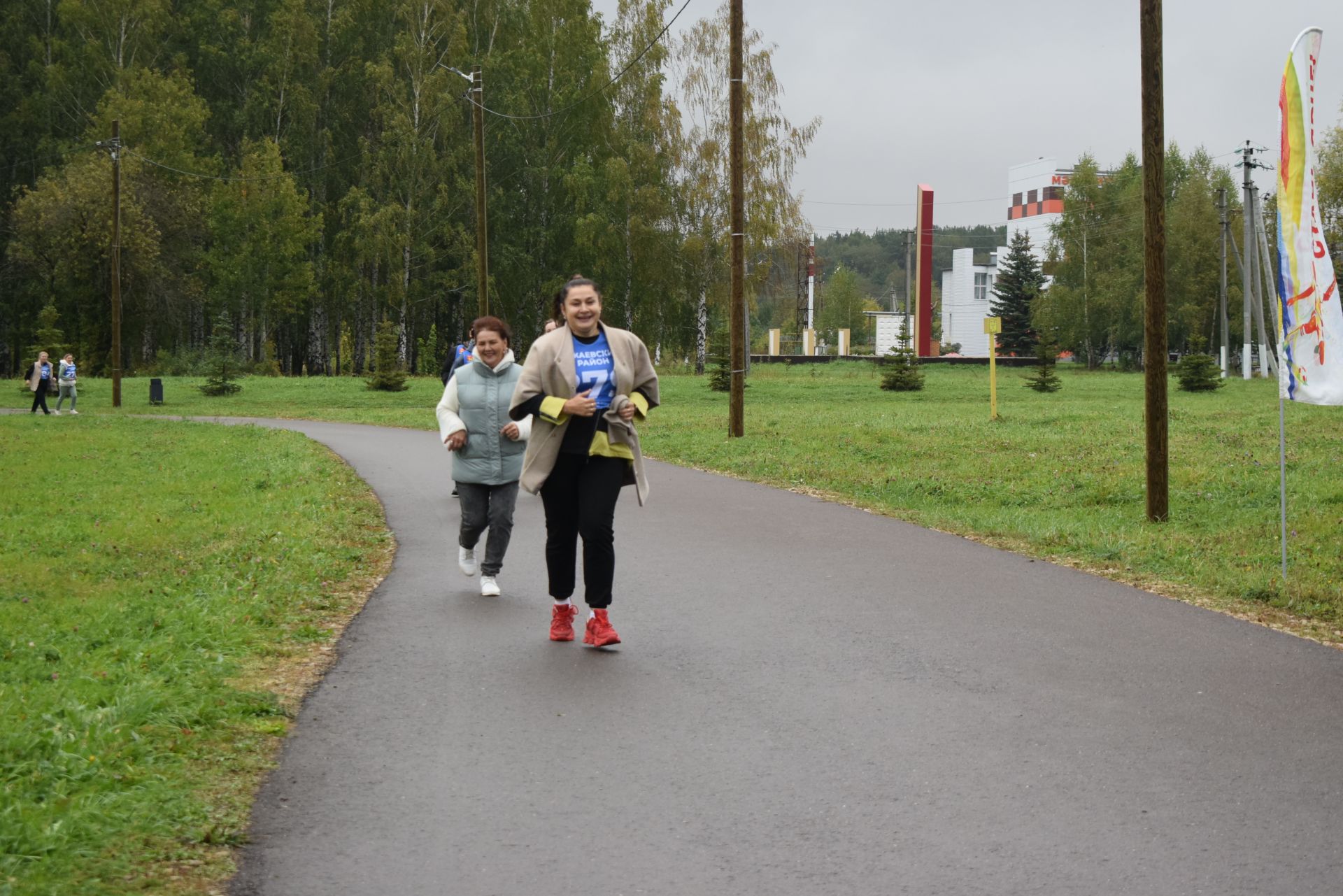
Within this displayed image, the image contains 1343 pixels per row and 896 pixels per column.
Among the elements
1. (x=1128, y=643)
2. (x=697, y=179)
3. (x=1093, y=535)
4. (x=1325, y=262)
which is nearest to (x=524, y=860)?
(x=1128, y=643)

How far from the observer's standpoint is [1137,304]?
2739 inches

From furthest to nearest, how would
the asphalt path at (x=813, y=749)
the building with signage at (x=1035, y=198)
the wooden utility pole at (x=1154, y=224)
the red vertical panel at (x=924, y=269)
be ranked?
1. the building with signage at (x=1035, y=198)
2. the red vertical panel at (x=924, y=269)
3. the wooden utility pole at (x=1154, y=224)
4. the asphalt path at (x=813, y=749)

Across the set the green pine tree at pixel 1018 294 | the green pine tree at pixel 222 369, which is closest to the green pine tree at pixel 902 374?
the green pine tree at pixel 222 369

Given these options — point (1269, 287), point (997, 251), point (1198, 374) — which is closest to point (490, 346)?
point (1269, 287)

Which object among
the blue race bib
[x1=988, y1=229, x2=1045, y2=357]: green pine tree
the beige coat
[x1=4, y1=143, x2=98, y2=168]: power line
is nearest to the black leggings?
the beige coat

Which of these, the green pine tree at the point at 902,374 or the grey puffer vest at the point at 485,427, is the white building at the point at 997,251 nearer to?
the green pine tree at the point at 902,374

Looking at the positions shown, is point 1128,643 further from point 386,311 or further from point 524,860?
point 386,311

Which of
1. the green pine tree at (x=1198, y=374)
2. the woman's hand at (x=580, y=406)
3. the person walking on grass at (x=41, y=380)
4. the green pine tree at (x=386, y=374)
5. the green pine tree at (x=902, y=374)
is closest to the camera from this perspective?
the woman's hand at (x=580, y=406)

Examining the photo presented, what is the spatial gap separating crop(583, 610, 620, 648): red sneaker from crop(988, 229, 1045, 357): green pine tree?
83.4m

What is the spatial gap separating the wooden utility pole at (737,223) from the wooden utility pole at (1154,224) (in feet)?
32.1

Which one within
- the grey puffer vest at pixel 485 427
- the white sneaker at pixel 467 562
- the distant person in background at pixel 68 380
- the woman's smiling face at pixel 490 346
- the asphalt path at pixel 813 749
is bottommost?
the asphalt path at pixel 813 749

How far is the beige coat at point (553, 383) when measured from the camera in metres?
6.76

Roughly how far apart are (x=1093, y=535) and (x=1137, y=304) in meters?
62.2

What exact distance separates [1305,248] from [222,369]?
1454 inches
